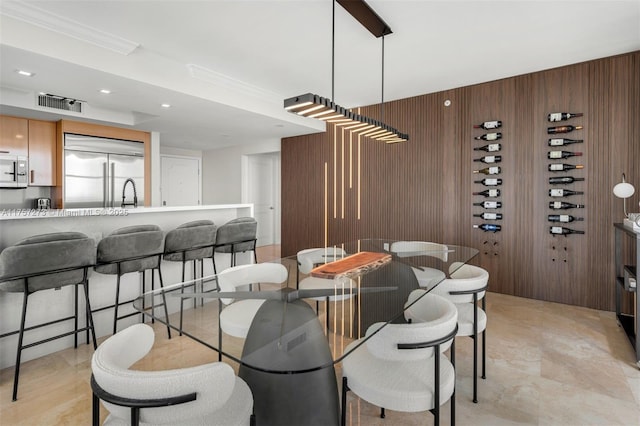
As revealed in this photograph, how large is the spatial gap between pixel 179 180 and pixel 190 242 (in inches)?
A: 194

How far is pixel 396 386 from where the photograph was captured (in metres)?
1.37

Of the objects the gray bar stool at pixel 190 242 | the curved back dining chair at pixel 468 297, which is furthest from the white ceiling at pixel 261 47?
the curved back dining chair at pixel 468 297

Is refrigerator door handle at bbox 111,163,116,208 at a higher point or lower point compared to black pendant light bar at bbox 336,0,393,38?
lower

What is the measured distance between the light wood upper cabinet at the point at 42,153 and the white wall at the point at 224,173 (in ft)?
10.8

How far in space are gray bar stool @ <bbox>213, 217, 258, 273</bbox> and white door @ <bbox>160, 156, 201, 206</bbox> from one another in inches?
168

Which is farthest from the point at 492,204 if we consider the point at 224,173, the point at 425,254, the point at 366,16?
the point at 224,173

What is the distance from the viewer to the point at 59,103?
4074 millimetres

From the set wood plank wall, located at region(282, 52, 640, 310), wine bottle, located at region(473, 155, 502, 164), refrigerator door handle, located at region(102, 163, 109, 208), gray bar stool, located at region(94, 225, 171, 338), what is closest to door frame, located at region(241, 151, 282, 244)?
wood plank wall, located at region(282, 52, 640, 310)

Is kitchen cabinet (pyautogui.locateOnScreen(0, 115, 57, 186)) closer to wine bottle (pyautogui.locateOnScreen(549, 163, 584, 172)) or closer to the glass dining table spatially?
the glass dining table

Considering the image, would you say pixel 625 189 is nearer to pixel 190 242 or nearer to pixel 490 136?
pixel 490 136

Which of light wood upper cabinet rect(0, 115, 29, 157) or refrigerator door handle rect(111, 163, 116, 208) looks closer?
light wood upper cabinet rect(0, 115, 29, 157)

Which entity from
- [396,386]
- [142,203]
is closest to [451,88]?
[396,386]

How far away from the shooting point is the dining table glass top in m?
1.16

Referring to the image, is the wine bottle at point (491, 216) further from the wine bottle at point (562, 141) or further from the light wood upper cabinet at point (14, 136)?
the light wood upper cabinet at point (14, 136)
